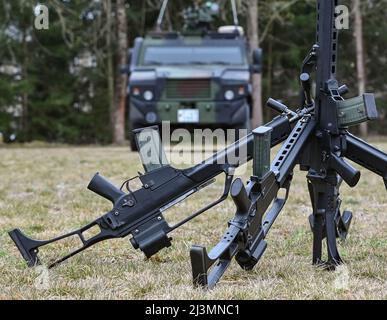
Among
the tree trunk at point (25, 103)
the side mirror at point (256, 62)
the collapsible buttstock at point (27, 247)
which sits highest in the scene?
the side mirror at point (256, 62)

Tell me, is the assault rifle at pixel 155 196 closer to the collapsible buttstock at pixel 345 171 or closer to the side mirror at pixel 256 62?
the collapsible buttstock at pixel 345 171

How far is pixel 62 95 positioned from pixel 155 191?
19803 mm

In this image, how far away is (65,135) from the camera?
2211cm

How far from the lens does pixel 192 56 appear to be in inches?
471

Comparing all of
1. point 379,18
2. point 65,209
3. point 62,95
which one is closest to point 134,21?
point 62,95

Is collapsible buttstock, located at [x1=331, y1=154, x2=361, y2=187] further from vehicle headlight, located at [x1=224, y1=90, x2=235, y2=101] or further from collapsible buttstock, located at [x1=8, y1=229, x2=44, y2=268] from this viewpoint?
vehicle headlight, located at [x1=224, y1=90, x2=235, y2=101]

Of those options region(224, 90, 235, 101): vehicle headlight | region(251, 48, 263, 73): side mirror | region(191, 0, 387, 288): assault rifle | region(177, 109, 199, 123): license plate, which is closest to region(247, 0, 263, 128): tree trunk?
region(251, 48, 263, 73): side mirror

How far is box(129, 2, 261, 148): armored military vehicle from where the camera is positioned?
11.5 m

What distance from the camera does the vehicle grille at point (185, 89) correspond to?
1156 cm

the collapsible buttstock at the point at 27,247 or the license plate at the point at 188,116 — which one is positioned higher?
the collapsible buttstock at the point at 27,247

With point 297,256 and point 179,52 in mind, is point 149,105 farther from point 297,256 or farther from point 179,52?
point 297,256

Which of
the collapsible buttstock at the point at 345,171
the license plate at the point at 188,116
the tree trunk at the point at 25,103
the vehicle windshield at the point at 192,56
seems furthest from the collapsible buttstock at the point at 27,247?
the tree trunk at the point at 25,103

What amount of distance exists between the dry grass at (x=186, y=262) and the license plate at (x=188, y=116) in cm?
571
